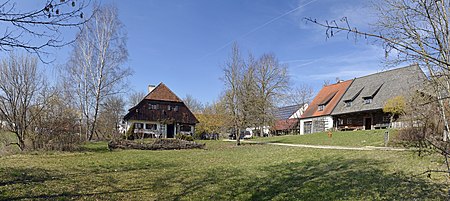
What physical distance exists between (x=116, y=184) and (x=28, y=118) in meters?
12.6

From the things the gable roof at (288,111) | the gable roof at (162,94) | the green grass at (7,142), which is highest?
the gable roof at (162,94)

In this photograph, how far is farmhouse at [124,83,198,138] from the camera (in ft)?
123

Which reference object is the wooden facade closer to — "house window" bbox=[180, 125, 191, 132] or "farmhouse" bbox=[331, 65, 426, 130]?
"farmhouse" bbox=[331, 65, 426, 130]

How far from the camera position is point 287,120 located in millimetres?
52594

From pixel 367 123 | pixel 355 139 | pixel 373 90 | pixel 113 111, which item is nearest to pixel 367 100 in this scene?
pixel 373 90

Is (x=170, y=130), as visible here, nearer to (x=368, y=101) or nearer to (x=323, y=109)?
(x=323, y=109)

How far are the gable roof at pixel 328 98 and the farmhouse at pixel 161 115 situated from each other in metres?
16.1

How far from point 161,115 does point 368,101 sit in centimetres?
2469

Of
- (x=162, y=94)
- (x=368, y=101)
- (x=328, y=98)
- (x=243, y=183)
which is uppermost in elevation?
(x=162, y=94)

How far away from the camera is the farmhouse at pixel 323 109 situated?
3666cm

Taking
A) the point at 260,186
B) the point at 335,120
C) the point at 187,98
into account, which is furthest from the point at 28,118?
the point at 187,98

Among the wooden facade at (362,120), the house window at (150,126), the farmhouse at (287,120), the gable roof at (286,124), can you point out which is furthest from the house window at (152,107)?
the wooden facade at (362,120)

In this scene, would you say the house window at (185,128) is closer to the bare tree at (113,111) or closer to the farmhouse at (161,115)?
the farmhouse at (161,115)

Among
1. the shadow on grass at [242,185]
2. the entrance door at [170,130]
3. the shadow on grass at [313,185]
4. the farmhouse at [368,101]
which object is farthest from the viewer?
the entrance door at [170,130]
